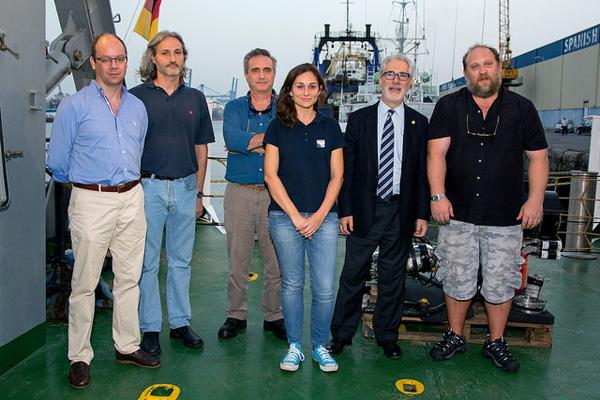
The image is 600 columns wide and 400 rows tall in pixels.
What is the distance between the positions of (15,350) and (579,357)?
3683 millimetres

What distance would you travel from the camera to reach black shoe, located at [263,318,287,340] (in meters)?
3.87

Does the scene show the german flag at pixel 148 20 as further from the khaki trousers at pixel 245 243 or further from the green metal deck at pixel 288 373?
the green metal deck at pixel 288 373

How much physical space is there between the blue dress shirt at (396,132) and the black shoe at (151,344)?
5.99 feet

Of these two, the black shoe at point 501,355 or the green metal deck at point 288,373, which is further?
the black shoe at point 501,355

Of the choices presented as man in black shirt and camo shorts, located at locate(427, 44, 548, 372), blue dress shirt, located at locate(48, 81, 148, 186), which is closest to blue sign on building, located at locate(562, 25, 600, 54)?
man in black shirt and camo shorts, located at locate(427, 44, 548, 372)

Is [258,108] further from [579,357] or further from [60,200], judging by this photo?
[579,357]

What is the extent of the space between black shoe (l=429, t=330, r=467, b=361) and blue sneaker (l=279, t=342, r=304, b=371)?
0.90 meters

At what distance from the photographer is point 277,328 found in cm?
392

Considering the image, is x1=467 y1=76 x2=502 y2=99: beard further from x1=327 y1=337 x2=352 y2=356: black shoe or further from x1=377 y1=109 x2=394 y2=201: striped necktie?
x1=327 y1=337 x2=352 y2=356: black shoe

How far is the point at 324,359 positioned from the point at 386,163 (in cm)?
128

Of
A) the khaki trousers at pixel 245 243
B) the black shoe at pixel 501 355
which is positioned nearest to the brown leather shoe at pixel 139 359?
the khaki trousers at pixel 245 243

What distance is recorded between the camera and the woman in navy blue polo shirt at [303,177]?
3164 millimetres

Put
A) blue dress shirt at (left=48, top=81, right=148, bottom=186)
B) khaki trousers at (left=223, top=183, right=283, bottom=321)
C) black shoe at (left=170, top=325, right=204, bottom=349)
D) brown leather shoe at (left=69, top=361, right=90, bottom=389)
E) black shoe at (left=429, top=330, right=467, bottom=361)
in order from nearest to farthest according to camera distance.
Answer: blue dress shirt at (left=48, top=81, right=148, bottom=186), brown leather shoe at (left=69, top=361, right=90, bottom=389), black shoe at (left=429, top=330, right=467, bottom=361), black shoe at (left=170, top=325, right=204, bottom=349), khaki trousers at (left=223, top=183, right=283, bottom=321)

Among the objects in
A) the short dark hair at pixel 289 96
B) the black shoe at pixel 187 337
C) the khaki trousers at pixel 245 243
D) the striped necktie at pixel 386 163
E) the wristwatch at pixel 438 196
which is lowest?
the black shoe at pixel 187 337
